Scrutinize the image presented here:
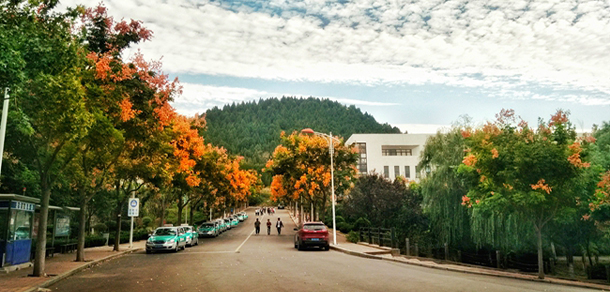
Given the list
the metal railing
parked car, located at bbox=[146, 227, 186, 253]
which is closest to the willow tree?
the metal railing

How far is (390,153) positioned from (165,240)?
2362 inches

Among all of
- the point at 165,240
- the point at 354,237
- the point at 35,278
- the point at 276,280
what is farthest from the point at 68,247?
the point at 354,237

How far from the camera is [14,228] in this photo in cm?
1617

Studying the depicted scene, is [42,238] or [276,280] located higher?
Result: [42,238]

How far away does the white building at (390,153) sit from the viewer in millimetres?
77125

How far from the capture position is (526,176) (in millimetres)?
15531

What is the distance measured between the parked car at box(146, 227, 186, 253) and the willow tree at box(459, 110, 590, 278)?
59.2 feet

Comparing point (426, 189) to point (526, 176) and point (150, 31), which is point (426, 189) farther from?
point (150, 31)

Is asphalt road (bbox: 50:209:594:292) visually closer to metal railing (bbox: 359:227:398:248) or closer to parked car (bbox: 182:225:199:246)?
metal railing (bbox: 359:227:398:248)

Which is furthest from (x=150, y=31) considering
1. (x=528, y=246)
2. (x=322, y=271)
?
(x=528, y=246)

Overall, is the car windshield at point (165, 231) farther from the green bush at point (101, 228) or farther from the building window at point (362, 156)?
the building window at point (362, 156)

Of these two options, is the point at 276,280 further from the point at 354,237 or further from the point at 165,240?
the point at 354,237

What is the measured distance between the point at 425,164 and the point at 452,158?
4047 millimetres

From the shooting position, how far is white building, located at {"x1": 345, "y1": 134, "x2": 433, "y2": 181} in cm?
7712
